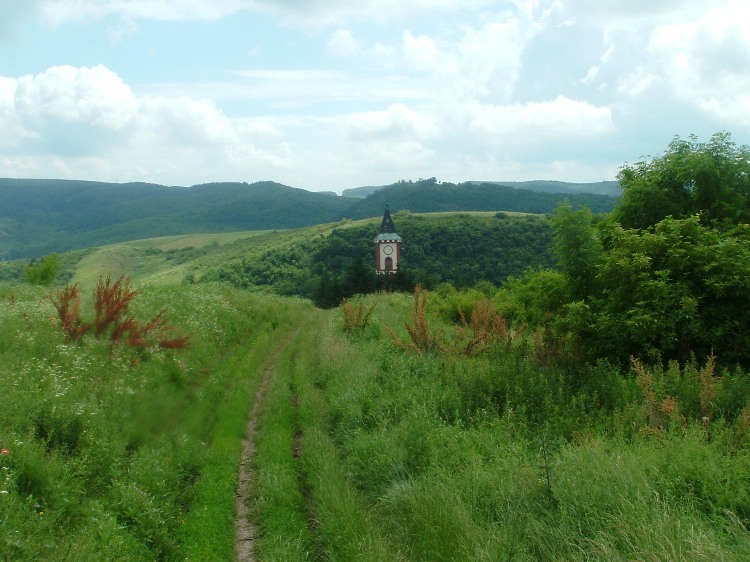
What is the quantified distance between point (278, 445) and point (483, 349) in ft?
16.5

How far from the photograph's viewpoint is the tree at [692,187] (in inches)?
461

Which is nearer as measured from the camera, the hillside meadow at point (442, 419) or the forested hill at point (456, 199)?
the hillside meadow at point (442, 419)

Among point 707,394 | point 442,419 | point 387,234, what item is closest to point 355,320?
point 442,419

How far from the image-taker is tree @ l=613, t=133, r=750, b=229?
1172 centimetres

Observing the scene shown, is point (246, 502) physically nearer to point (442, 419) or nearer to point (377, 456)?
point (377, 456)

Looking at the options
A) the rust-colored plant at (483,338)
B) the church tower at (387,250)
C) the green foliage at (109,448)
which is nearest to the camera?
the green foliage at (109,448)

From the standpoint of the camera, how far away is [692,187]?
1216 cm

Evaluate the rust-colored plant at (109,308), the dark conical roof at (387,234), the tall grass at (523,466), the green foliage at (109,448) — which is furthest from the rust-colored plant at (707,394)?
the dark conical roof at (387,234)

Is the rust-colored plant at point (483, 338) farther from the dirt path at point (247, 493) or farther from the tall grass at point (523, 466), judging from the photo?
the dirt path at point (247, 493)

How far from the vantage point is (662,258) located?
10.3m

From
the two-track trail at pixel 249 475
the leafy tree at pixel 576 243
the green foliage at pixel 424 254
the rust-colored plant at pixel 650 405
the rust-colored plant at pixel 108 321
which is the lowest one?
the green foliage at pixel 424 254

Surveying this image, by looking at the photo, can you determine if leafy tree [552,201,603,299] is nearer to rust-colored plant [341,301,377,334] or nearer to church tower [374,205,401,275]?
rust-colored plant [341,301,377,334]

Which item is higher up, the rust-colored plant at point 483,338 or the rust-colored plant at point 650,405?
the rust-colored plant at point 650,405

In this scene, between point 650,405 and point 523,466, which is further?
point 650,405
